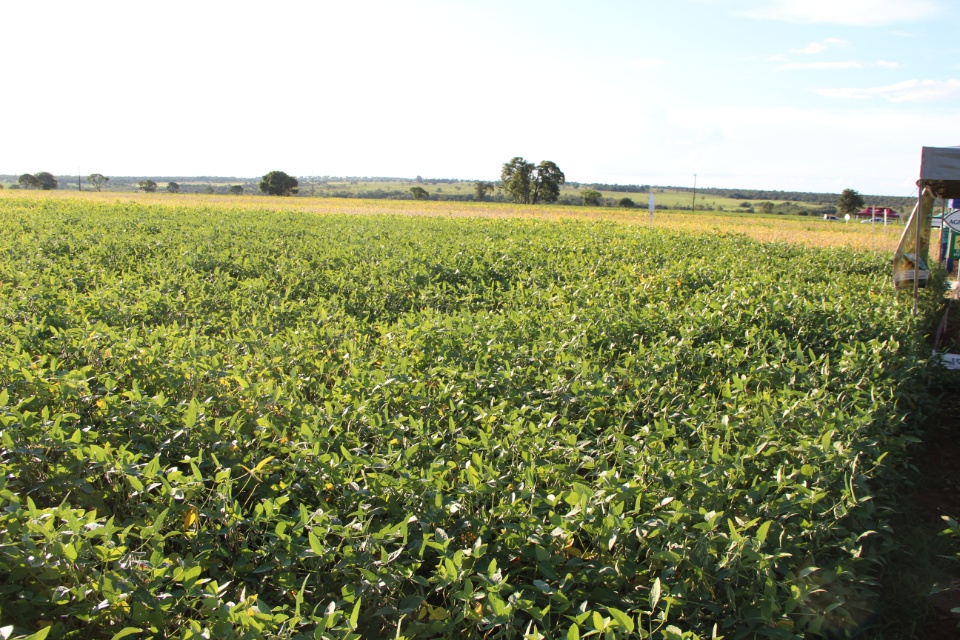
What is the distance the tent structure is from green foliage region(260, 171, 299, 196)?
9303 cm

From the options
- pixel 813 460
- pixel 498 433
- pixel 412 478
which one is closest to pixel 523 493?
pixel 412 478

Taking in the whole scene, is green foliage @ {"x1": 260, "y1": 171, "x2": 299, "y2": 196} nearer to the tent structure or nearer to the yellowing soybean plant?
the tent structure

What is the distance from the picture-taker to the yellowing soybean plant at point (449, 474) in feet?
7.50

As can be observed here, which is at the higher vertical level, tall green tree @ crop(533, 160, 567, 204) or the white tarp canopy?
tall green tree @ crop(533, 160, 567, 204)

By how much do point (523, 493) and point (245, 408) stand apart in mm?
1985

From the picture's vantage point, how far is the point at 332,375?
468cm

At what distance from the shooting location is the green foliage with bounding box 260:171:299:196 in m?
93.4

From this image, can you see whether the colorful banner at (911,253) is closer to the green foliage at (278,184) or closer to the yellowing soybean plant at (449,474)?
the yellowing soybean plant at (449,474)

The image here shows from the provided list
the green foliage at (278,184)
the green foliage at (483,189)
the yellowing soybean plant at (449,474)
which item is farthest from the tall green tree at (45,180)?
the yellowing soybean plant at (449,474)

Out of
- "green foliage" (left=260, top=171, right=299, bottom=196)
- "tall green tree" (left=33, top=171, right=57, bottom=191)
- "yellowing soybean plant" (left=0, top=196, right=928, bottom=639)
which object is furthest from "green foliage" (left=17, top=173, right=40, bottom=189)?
"yellowing soybean plant" (left=0, top=196, right=928, bottom=639)

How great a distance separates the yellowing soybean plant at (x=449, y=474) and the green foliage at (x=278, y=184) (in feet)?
307

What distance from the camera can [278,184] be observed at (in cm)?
9450

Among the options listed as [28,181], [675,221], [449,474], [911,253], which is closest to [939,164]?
[911,253]

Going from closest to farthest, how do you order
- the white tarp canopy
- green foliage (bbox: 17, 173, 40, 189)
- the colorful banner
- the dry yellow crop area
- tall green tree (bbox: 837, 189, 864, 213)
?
the white tarp canopy
the colorful banner
the dry yellow crop area
tall green tree (bbox: 837, 189, 864, 213)
green foliage (bbox: 17, 173, 40, 189)
